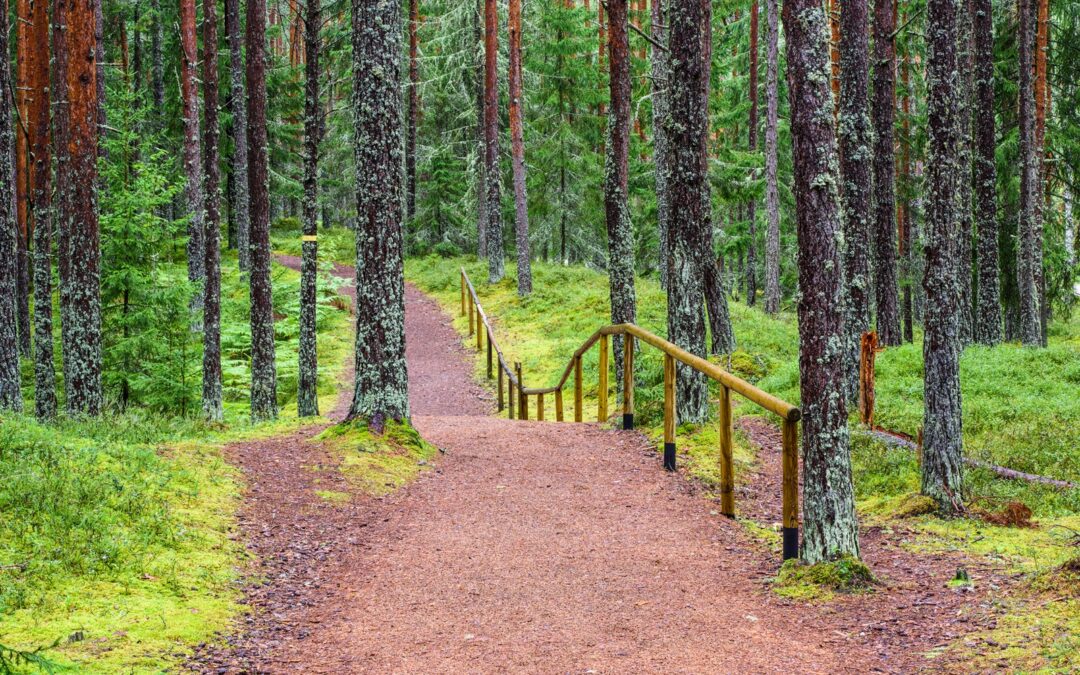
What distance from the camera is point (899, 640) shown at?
546 centimetres

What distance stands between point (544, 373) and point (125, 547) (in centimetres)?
1463

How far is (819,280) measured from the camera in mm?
6520

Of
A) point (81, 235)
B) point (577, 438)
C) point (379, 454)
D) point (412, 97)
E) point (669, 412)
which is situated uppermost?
point (412, 97)

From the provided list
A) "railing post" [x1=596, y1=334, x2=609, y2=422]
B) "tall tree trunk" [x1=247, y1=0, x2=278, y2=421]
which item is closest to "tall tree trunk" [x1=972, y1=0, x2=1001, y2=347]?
"railing post" [x1=596, y1=334, x2=609, y2=422]

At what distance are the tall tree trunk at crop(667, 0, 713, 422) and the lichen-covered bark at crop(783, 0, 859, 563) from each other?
445 cm

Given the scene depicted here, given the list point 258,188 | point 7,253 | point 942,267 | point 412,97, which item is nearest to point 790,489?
point 942,267

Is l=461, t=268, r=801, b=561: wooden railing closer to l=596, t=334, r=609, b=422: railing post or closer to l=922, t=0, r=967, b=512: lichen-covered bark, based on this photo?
l=596, t=334, r=609, b=422: railing post

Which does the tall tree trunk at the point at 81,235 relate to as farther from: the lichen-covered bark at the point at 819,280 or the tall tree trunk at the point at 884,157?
the tall tree trunk at the point at 884,157

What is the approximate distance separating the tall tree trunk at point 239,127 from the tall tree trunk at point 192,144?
0.85 metres

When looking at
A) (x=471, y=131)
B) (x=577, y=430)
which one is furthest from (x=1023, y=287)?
(x=471, y=131)

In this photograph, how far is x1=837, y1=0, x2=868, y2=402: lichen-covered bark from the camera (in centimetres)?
1330

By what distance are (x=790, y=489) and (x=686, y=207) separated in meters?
5.19

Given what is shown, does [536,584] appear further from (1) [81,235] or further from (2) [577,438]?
(1) [81,235]

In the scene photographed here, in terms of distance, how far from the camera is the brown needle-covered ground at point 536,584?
17.7 ft
